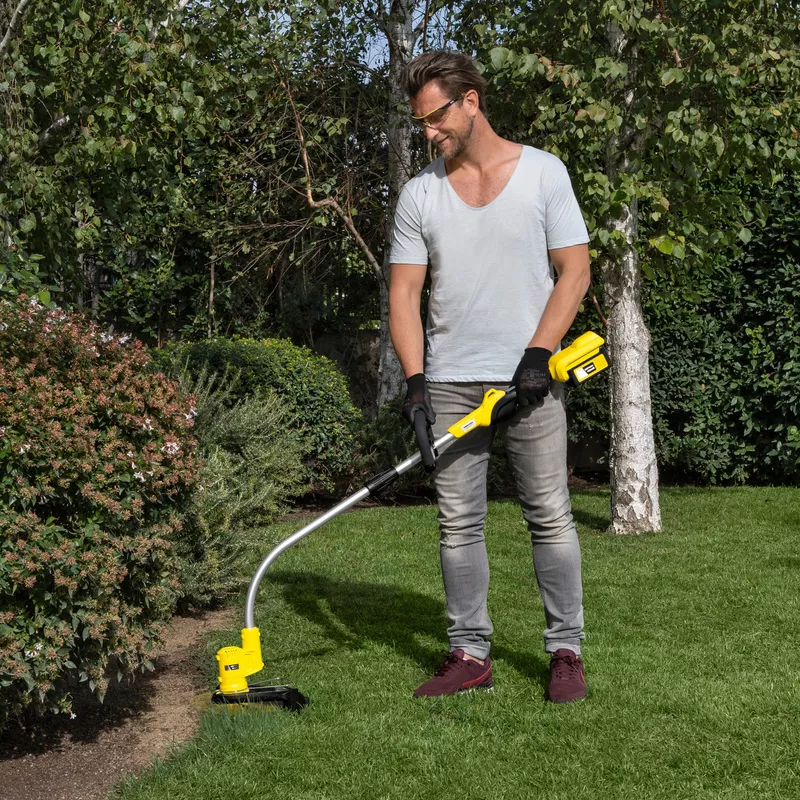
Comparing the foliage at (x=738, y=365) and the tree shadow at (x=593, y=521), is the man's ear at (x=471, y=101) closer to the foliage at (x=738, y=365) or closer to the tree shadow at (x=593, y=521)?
the tree shadow at (x=593, y=521)

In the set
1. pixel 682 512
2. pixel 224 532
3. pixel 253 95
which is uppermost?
pixel 253 95

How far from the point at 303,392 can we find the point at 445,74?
4.84m

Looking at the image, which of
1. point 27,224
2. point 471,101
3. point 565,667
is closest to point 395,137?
point 27,224

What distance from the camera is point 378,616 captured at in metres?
4.87

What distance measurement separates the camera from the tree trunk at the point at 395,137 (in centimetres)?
847

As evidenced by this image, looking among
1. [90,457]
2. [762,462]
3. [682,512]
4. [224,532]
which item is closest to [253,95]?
[224,532]

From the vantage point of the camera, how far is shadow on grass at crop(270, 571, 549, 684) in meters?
4.18

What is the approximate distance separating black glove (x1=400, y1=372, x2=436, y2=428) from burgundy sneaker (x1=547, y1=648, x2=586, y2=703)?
90 cm

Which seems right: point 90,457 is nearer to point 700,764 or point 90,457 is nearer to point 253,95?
point 700,764

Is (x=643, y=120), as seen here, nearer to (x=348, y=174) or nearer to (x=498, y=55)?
(x=498, y=55)

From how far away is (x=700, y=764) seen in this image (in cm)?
311

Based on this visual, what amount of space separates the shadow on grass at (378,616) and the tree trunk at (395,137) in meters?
3.46

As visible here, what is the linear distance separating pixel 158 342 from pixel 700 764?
8.10 metres

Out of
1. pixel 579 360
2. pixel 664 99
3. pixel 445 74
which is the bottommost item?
pixel 579 360
